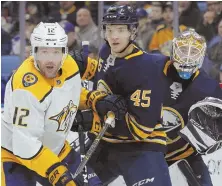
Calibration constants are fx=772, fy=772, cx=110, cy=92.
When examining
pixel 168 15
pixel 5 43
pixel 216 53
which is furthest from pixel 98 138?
pixel 5 43

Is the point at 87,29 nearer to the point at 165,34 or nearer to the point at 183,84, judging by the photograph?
the point at 165,34

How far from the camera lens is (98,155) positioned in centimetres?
377

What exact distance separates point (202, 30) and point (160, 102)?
8.17 feet

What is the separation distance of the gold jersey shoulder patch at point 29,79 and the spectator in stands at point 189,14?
2830 millimetres

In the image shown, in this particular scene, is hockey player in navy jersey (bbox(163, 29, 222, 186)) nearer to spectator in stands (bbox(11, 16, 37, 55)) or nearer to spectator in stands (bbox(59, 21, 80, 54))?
spectator in stands (bbox(59, 21, 80, 54))

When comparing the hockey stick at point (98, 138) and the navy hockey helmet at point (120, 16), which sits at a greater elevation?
the navy hockey helmet at point (120, 16)

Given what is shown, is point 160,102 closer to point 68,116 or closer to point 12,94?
point 68,116

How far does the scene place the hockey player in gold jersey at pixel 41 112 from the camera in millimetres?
3164

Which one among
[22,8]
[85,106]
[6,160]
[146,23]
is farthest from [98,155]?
[146,23]

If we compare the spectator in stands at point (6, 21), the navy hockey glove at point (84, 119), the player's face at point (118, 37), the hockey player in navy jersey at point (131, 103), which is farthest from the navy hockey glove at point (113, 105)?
the spectator in stands at point (6, 21)

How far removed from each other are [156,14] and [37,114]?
3.25 metres

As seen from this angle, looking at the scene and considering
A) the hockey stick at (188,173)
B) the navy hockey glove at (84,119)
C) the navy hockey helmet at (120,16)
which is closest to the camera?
the navy hockey helmet at (120,16)

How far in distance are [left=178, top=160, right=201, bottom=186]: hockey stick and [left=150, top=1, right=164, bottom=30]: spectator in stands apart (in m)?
2.30

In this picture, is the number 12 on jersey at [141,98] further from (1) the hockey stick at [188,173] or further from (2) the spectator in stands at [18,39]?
(2) the spectator in stands at [18,39]
